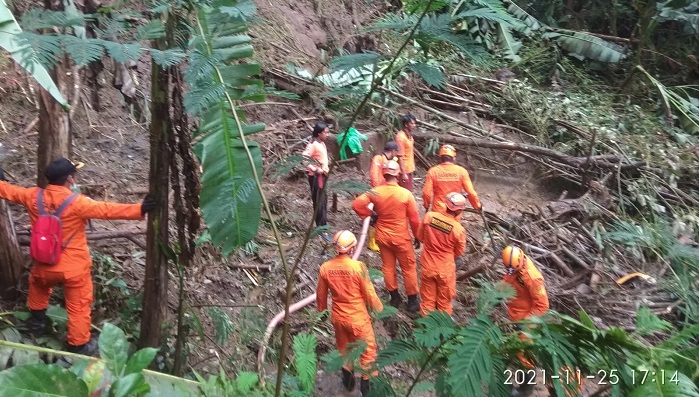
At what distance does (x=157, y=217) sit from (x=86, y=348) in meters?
1.59

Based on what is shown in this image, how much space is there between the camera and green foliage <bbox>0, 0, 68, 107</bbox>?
7.10 feet

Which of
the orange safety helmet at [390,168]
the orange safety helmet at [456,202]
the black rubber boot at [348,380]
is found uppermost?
the orange safety helmet at [390,168]

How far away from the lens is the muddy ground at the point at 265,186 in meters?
5.16

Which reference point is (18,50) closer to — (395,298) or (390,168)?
(390,168)

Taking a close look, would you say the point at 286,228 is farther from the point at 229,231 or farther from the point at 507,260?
the point at 229,231

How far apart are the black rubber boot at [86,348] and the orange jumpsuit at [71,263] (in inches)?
1.5

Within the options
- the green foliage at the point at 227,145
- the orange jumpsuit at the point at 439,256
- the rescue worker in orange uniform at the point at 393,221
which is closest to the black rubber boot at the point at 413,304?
the rescue worker in orange uniform at the point at 393,221

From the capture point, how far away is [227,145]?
256 cm

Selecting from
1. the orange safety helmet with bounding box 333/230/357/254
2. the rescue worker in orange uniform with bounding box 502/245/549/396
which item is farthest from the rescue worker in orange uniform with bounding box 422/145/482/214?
the orange safety helmet with bounding box 333/230/357/254

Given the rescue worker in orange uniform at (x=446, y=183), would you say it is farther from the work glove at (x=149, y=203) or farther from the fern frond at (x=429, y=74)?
the fern frond at (x=429, y=74)

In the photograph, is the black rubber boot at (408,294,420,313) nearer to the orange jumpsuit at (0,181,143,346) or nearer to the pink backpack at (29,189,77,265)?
the orange jumpsuit at (0,181,143,346)

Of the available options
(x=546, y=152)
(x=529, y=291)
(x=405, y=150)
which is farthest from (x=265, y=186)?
(x=546, y=152)

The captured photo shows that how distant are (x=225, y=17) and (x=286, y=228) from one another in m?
4.67

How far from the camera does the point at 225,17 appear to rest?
8.38 feet
